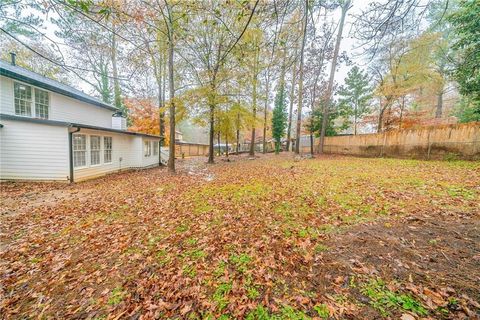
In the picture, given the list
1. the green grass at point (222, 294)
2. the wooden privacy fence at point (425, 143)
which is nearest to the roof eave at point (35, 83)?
the green grass at point (222, 294)

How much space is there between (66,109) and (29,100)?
5.79 ft

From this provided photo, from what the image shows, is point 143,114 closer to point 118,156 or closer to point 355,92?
point 118,156

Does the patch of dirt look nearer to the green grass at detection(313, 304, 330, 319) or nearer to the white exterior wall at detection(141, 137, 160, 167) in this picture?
the green grass at detection(313, 304, 330, 319)

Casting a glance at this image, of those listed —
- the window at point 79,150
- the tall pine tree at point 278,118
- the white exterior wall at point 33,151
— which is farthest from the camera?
the tall pine tree at point 278,118

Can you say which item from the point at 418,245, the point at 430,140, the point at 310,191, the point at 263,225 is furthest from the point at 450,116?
the point at 263,225

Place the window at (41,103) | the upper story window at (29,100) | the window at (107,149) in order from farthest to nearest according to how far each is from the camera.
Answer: the window at (107,149)
the window at (41,103)
the upper story window at (29,100)

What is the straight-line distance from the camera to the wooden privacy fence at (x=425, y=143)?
799 centimetres

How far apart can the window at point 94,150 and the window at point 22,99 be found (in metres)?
3.17

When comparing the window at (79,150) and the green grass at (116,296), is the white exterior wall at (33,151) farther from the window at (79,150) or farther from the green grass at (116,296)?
the green grass at (116,296)

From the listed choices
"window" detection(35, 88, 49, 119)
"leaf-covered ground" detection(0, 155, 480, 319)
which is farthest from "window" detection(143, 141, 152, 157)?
"leaf-covered ground" detection(0, 155, 480, 319)

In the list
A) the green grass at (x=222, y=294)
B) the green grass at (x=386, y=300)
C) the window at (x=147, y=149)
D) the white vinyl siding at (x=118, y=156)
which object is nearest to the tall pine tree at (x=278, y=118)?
the window at (x=147, y=149)

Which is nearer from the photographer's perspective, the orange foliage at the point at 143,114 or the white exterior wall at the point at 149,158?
the white exterior wall at the point at 149,158

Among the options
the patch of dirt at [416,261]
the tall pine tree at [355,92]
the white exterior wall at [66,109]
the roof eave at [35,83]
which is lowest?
the patch of dirt at [416,261]

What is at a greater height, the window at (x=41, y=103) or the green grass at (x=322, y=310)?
the window at (x=41, y=103)
